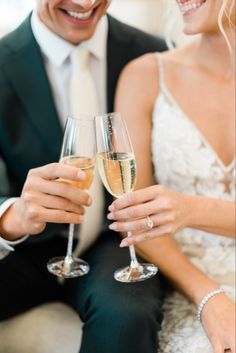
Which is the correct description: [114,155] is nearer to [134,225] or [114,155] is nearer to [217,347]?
[134,225]

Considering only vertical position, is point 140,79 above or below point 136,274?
above

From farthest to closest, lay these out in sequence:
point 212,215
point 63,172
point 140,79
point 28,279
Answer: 1. point 140,79
2. point 28,279
3. point 212,215
4. point 63,172

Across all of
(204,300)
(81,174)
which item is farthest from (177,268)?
(81,174)

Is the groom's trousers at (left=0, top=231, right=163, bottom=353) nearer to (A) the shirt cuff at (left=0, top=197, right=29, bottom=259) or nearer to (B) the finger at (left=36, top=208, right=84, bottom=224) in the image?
(A) the shirt cuff at (left=0, top=197, right=29, bottom=259)

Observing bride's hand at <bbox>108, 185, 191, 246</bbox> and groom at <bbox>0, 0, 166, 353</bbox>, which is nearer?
bride's hand at <bbox>108, 185, 191, 246</bbox>

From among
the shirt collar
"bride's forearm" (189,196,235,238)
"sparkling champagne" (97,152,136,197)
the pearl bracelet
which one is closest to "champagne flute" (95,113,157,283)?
"sparkling champagne" (97,152,136,197)

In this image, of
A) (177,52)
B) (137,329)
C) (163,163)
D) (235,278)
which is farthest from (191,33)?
(137,329)

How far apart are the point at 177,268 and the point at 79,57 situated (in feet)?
2.10

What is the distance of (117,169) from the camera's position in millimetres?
1153

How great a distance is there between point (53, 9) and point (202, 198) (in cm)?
63

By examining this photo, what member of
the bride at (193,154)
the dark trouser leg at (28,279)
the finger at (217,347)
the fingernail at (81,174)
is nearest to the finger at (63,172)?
the fingernail at (81,174)

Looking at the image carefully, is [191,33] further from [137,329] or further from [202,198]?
[137,329]

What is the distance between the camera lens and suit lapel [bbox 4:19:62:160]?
1.55 metres

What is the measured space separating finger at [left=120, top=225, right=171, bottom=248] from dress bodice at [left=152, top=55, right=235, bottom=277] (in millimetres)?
352
